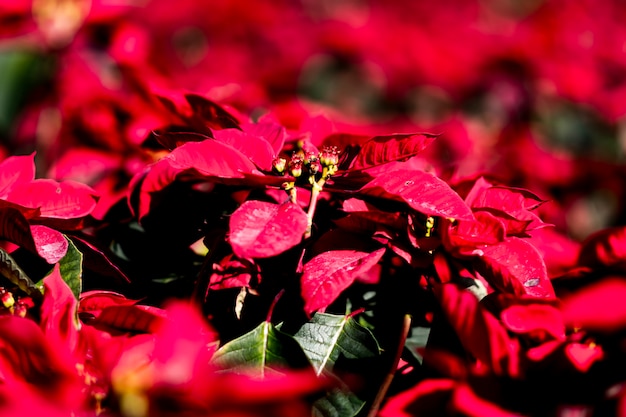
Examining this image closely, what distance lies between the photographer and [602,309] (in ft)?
1.88

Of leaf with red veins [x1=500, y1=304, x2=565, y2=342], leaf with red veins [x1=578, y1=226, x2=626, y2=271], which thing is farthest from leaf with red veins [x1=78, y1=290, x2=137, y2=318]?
leaf with red veins [x1=578, y1=226, x2=626, y2=271]

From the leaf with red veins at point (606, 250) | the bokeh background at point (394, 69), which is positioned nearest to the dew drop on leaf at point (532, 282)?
the leaf with red veins at point (606, 250)

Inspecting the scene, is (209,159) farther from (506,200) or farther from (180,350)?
(506,200)

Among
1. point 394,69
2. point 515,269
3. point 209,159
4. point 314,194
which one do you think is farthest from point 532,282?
point 394,69

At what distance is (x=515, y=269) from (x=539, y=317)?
0.06m

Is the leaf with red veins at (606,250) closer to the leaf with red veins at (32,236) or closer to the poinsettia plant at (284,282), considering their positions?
the poinsettia plant at (284,282)

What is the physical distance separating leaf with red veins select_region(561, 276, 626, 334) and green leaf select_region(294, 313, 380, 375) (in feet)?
0.59

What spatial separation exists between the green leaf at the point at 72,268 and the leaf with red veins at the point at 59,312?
0.03 meters

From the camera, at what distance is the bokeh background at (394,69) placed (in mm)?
1604

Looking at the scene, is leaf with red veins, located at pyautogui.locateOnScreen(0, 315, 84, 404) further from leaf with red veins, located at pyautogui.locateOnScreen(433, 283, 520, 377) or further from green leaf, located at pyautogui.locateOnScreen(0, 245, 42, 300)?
leaf with red veins, located at pyautogui.locateOnScreen(433, 283, 520, 377)

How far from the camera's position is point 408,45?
2168 mm

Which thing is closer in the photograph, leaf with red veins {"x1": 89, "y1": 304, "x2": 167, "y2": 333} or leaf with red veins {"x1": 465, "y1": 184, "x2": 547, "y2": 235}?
leaf with red veins {"x1": 89, "y1": 304, "x2": 167, "y2": 333}

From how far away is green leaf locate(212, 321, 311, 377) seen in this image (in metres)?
0.61

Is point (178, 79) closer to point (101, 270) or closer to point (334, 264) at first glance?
point (101, 270)
